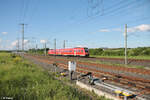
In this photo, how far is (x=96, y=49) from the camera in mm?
55438

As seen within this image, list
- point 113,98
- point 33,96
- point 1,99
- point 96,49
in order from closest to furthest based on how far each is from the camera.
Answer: point 1,99 < point 33,96 < point 113,98 < point 96,49

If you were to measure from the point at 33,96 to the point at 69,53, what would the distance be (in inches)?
1425

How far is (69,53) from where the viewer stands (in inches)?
1645

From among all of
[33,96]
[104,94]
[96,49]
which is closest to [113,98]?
[104,94]

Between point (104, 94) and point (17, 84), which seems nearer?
point (104, 94)

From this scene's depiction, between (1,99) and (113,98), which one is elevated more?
(1,99)

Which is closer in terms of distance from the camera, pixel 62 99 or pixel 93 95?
pixel 62 99

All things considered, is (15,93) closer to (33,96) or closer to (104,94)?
(33,96)

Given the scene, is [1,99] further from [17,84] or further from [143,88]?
[143,88]

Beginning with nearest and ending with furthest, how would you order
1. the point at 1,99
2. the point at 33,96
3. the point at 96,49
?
the point at 1,99
the point at 33,96
the point at 96,49

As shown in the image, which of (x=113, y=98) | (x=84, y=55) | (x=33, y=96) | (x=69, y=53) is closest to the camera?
(x=33, y=96)

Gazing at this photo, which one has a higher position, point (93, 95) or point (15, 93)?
point (15, 93)

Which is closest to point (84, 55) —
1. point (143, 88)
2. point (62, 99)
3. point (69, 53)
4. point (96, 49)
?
point (69, 53)

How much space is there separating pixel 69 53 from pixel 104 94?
35.5 meters
